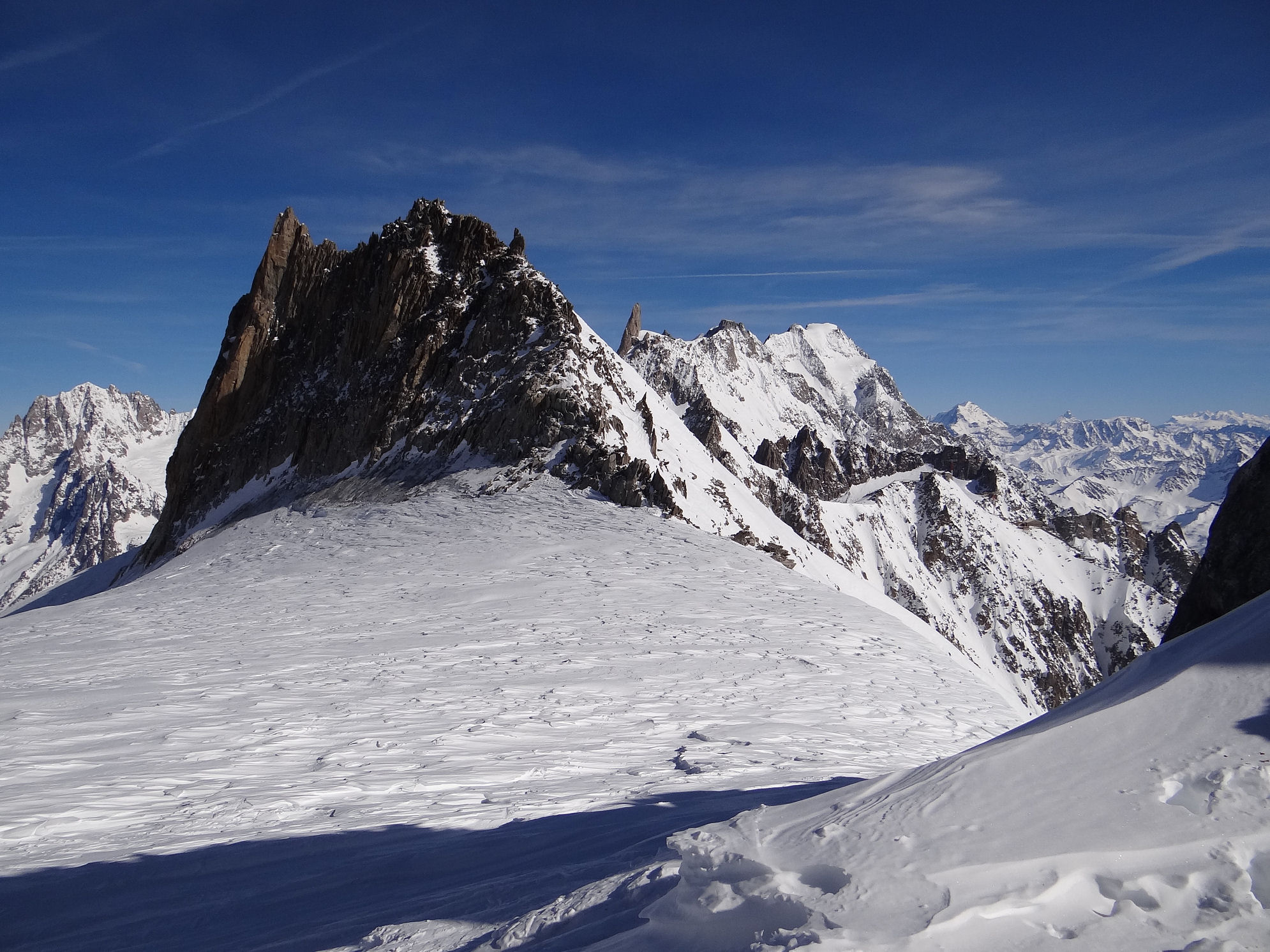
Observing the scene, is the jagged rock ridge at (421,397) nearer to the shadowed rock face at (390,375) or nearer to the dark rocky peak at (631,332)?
the shadowed rock face at (390,375)

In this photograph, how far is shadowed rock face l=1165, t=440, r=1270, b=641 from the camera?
562cm

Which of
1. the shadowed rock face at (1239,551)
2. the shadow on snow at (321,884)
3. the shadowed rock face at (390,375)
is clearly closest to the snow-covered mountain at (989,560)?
the shadowed rock face at (390,375)

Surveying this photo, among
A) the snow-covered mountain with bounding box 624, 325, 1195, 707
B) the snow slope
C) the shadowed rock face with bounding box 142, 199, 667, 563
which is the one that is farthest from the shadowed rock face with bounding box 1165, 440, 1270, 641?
the snow-covered mountain with bounding box 624, 325, 1195, 707

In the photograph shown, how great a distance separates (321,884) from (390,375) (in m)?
28.6

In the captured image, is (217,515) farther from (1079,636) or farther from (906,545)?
(1079,636)

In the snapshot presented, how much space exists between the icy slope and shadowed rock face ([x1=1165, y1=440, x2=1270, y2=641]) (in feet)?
8.03

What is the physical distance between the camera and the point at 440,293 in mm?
33312

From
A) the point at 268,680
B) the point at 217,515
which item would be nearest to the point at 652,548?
the point at 268,680

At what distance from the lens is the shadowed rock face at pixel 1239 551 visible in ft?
18.4

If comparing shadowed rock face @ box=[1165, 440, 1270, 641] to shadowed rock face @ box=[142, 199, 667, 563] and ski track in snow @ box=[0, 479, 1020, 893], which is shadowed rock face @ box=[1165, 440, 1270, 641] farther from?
shadowed rock face @ box=[142, 199, 667, 563]

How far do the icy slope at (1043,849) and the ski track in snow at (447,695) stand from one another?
310cm

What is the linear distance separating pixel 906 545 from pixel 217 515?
9038 centimetres

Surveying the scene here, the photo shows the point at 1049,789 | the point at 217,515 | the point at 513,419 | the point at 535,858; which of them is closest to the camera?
the point at 1049,789

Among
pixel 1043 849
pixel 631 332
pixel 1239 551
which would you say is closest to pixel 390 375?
pixel 1239 551
